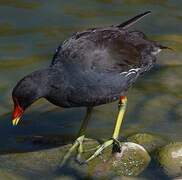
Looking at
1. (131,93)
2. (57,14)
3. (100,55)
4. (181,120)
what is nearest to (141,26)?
(57,14)

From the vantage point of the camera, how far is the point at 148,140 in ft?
19.5

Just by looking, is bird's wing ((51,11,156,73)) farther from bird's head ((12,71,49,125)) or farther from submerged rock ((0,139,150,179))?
submerged rock ((0,139,150,179))

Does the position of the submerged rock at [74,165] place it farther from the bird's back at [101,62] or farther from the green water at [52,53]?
the bird's back at [101,62]

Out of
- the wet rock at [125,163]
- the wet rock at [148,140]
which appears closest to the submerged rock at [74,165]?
the wet rock at [125,163]

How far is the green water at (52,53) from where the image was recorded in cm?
629

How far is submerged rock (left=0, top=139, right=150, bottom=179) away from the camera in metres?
5.49

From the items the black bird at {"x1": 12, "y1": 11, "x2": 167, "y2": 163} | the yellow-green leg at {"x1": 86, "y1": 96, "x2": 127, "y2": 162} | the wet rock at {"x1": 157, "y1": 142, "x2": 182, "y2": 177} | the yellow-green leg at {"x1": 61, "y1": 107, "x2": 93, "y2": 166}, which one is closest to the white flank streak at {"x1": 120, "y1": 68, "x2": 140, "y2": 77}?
the black bird at {"x1": 12, "y1": 11, "x2": 167, "y2": 163}

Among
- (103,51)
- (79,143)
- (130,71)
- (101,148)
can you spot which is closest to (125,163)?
(101,148)

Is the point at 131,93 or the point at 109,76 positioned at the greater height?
the point at 109,76

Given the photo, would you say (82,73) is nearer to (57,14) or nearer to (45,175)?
(45,175)

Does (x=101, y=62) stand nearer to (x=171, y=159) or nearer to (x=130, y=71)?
(x=130, y=71)

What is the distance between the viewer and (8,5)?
8.89 meters

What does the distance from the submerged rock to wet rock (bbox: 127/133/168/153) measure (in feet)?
0.67

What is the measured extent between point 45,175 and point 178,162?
1.09 meters
